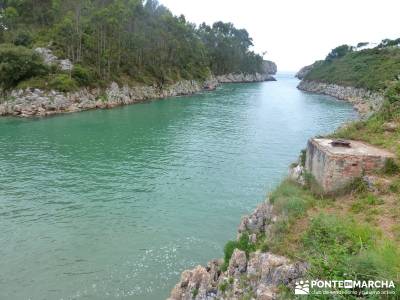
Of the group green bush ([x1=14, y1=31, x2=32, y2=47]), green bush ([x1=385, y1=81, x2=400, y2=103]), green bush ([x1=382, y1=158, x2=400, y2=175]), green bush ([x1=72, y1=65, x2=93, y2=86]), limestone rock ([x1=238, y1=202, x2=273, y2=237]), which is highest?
green bush ([x1=14, y1=31, x2=32, y2=47])

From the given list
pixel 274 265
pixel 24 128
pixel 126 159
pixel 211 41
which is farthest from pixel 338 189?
pixel 211 41

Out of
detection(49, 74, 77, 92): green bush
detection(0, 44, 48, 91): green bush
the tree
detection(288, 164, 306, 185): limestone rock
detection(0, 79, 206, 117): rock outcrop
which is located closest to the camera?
detection(288, 164, 306, 185): limestone rock

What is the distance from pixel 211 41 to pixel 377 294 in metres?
146

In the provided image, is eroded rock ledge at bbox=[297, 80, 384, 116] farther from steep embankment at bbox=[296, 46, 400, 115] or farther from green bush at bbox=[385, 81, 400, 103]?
green bush at bbox=[385, 81, 400, 103]

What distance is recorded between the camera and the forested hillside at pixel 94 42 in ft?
192

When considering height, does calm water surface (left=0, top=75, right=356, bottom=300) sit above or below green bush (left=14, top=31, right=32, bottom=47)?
below

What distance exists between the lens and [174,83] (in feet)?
291

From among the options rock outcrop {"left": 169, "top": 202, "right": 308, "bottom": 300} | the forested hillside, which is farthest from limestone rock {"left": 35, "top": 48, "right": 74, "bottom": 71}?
rock outcrop {"left": 169, "top": 202, "right": 308, "bottom": 300}

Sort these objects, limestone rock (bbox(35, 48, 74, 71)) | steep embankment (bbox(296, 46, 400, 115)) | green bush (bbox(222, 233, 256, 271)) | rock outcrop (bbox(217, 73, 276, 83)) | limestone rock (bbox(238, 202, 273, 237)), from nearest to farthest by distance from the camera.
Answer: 1. green bush (bbox(222, 233, 256, 271))
2. limestone rock (bbox(238, 202, 273, 237))
3. limestone rock (bbox(35, 48, 74, 71))
4. steep embankment (bbox(296, 46, 400, 115))
5. rock outcrop (bbox(217, 73, 276, 83))

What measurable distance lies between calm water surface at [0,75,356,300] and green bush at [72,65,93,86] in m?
16.2

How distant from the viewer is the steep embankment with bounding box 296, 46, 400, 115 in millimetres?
74050

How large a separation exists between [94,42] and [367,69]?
7027cm

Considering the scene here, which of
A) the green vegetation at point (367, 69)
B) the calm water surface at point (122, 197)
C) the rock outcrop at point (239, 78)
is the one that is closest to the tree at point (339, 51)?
the green vegetation at point (367, 69)

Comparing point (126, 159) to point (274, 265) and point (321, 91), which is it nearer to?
point (274, 265)
